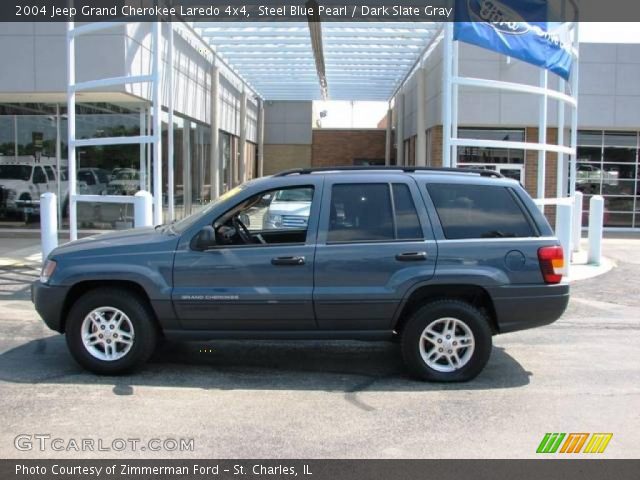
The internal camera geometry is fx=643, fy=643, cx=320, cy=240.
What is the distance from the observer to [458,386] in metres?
5.42

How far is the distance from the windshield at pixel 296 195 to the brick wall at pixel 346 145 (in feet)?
96.4

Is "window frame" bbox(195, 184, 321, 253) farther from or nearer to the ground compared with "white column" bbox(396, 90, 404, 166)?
nearer to the ground

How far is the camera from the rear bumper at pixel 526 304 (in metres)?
5.41

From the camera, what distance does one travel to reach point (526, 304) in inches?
214

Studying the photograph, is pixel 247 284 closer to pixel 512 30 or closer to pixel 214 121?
pixel 512 30

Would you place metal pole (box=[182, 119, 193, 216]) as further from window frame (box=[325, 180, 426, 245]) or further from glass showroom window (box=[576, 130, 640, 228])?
window frame (box=[325, 180, 426, 245])

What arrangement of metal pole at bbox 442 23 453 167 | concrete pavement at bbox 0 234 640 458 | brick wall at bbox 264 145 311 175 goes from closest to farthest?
1. concrete pavement at bbox 0 234 640 458
2. metal pole at bbox 442 23 453 167
3. brick wall at bbox 264 145 311 175

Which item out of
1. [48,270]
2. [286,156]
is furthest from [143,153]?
[286,156]

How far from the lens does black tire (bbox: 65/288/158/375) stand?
545 cm

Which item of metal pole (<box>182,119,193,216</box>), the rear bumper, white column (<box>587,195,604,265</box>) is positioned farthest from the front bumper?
metal pole (<box>182,119,193,216</box>)

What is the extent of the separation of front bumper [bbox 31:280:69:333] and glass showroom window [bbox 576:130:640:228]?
60.0ft

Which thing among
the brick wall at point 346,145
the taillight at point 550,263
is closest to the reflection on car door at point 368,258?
the taillight at point 550,263

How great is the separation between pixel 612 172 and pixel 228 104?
13602 mm

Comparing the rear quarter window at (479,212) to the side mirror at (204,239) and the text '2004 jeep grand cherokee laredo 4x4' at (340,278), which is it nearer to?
the text '2004 jeep grand cherokee laredo 4x4' at (340,278)
